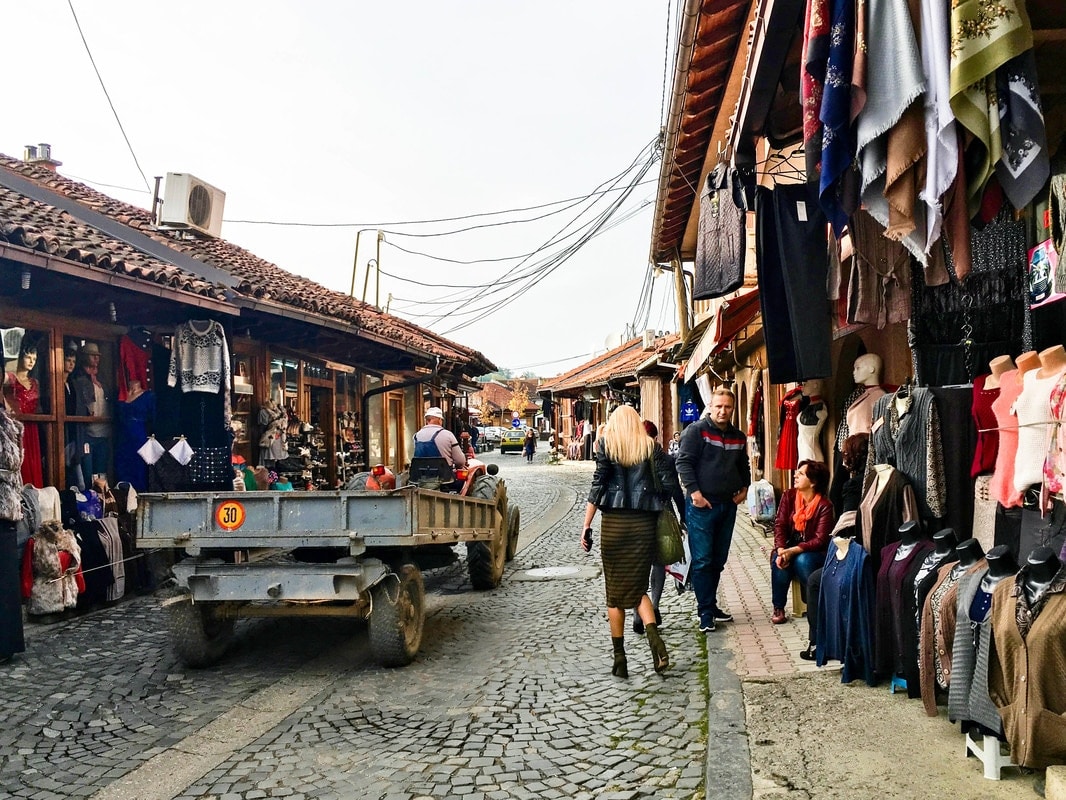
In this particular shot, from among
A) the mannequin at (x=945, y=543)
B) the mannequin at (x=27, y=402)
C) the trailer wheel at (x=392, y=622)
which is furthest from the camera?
the mannequin at (x=27, y=402)

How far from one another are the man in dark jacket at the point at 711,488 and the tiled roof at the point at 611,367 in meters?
21.0

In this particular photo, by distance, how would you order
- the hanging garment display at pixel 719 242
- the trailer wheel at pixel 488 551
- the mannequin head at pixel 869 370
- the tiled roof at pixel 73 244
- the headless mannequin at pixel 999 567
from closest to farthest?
the headless mannequin at pixel 999 567 < the hanging garment display at pixel 719 242 < the tiled roof at pixel 73 244 < the mannequin head at pixel 869 370 < the trailer wheel at pixel 488 551

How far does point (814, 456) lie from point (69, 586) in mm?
6904

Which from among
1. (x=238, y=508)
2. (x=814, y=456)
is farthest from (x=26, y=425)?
(x=814, y=456)

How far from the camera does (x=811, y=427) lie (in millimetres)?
8148

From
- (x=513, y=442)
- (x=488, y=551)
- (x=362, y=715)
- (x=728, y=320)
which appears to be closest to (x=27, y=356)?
(x=488, y=551)

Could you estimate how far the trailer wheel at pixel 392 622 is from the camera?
18.7 ft

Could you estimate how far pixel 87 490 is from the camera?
796 centimetres

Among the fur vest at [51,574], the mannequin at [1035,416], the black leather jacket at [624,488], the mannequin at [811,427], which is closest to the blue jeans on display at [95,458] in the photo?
the fur vest at [51,574]

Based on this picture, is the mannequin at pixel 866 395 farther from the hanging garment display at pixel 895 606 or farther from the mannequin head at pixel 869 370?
the hanging garment display at pixel 895 606

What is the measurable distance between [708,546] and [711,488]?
459 millimetres

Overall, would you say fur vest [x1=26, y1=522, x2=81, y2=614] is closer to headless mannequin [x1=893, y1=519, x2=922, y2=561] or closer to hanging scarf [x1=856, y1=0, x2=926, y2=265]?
headless mannequin [x1=893, y1=519, x2=922, y2=561]

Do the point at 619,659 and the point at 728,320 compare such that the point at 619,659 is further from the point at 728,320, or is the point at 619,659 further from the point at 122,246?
the point at 122,246

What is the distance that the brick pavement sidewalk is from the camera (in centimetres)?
531
